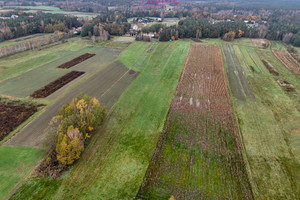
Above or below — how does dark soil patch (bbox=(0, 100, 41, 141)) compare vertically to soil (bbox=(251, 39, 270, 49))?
below

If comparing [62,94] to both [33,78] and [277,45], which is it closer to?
[33,78]

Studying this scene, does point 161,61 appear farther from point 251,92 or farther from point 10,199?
point 10,199

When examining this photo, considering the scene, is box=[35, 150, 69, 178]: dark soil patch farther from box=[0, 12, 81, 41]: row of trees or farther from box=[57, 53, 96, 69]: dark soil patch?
box=[0, 12, 81, 41]: row of trees

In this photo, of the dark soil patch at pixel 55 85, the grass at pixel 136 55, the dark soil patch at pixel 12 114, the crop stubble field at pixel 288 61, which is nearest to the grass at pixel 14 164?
the dark soil patch at pixel 12 114

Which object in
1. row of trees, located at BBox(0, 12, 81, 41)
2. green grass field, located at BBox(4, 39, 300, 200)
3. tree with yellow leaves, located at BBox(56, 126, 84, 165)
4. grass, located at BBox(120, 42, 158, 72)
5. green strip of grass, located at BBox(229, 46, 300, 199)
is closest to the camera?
green grass field, located at BBox(4, 39, 300, 200)

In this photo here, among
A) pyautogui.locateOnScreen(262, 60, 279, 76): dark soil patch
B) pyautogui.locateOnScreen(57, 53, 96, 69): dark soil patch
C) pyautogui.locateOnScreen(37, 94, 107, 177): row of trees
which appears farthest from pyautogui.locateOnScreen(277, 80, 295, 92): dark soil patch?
pyautogui.locateOnScreen(57, 53, 96, 69): dark soil patch

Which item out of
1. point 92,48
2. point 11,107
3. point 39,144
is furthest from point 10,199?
point 92,48

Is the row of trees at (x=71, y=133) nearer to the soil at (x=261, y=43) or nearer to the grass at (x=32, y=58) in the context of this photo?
the grass at (x=32, y=58)
